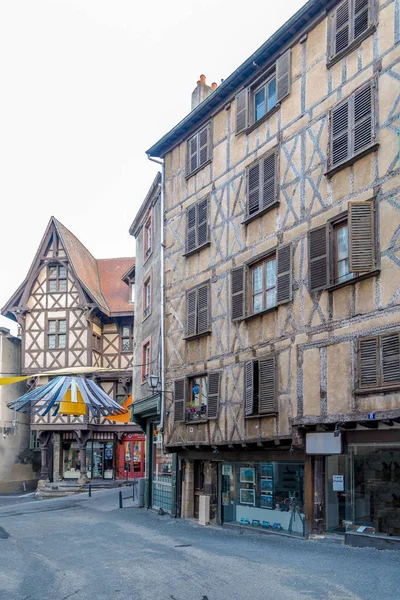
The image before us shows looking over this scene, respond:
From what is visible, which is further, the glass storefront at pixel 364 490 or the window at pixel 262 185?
the window at pixel 262 185

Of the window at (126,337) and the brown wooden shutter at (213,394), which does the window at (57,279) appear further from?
the brown wooden shutter at (213,394)

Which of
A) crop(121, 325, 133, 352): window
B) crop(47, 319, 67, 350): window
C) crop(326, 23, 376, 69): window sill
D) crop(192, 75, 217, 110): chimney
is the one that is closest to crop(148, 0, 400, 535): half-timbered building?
crop(326, 23, 376, 69): window sill

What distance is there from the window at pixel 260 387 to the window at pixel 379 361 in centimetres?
318

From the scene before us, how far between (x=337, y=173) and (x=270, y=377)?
4868 mm

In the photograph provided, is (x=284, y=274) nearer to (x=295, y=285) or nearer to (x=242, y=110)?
(x=295, y=285)

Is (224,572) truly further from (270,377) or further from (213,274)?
(213,274)

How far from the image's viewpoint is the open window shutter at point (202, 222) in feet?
68.0

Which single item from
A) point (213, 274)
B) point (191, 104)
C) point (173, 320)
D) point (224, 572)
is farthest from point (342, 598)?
point (191, 104)

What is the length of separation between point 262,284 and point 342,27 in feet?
19.9

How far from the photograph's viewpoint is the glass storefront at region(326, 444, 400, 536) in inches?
544

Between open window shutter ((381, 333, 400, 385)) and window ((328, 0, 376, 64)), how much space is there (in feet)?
20.2

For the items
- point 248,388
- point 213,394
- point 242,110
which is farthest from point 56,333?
point 248,388

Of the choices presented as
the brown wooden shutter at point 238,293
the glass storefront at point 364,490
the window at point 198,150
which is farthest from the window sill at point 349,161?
the window at point 198,150

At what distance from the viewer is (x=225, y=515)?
63.8 feet
